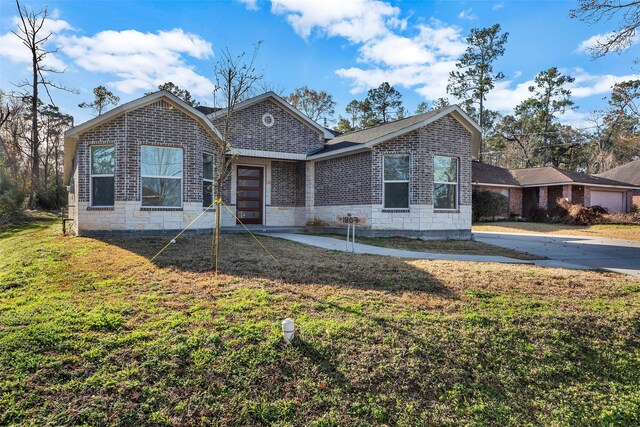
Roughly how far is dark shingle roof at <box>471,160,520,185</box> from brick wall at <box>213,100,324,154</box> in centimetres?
1464

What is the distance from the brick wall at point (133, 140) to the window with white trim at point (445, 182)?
8.03m

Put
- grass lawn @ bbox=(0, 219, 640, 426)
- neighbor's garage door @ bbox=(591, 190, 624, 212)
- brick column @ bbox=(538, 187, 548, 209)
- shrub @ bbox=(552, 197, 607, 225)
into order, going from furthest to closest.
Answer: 1. neighbor's garage door @ bbox=(591, 190, 624, 212)
2. brick column @ bbox=(538, 187, 548, 209)
3. shrub @ bbox=(552, 197, 607, 225)
4. grass lawn @ bbox=(0, 219, 640, 426)

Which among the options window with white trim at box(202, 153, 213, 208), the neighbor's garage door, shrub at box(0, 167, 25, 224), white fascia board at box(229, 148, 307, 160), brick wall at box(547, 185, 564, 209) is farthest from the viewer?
the neighbor's garage door

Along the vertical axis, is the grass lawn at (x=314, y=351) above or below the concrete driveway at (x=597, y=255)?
below

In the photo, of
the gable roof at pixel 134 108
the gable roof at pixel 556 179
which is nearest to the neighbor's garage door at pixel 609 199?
the gable roof at pixel 556 179

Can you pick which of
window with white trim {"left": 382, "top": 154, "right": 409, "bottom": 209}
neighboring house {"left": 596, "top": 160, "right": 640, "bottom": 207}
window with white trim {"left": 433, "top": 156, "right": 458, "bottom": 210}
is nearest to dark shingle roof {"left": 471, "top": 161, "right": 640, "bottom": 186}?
neighboring house {"left": 596, "top": 160, "right": 640, "bottom": 207}

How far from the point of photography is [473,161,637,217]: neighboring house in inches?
1009

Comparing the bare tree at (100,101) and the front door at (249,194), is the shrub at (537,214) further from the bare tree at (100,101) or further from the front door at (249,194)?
the bare tree at (100,101)

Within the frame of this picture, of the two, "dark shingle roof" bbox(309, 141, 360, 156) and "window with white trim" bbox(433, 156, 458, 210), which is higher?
"dark shingle roof" bbox(309, 141, 360, 156)

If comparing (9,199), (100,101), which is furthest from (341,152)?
(100,101)

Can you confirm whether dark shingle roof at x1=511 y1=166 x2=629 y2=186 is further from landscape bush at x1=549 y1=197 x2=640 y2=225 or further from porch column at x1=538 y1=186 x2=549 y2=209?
landscape bush at x1=549 y1=197 x2=640 y2=225

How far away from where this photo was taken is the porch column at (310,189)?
15.1 m

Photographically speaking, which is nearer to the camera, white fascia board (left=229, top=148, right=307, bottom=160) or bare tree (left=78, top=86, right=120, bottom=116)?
white fascia board (left=229, top=148, right=307, bottom=160)

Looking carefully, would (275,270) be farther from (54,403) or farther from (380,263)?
(54,403)
